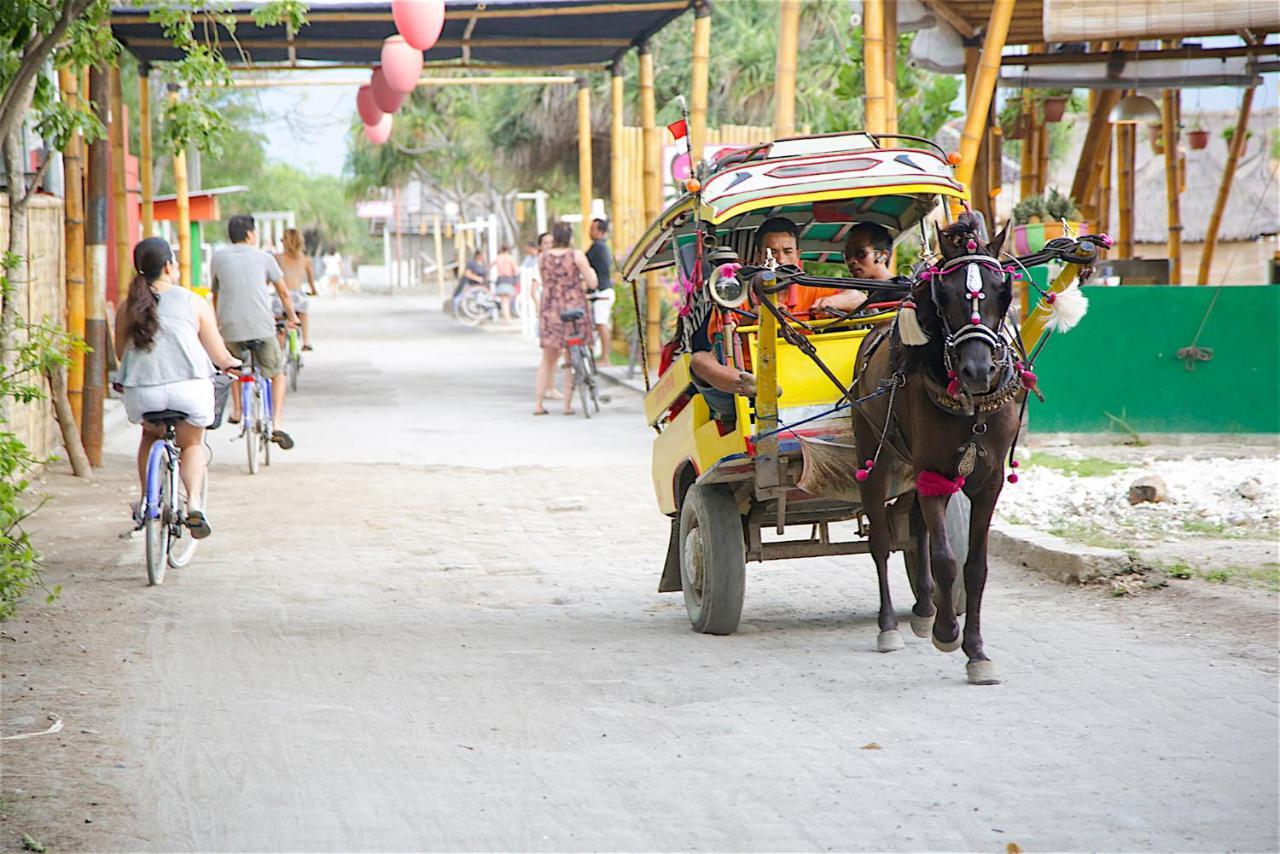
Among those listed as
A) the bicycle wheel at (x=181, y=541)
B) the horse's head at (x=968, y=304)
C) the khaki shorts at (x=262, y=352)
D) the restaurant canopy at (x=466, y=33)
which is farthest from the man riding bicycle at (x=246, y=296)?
the horse's head at (x=968, y=304)

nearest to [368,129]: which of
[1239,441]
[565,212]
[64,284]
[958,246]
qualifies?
[64,284]

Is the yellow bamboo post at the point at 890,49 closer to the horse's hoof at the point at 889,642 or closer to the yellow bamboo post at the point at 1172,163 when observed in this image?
the horse's hoof at the point at 889,642

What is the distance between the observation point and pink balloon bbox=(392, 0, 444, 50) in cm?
1505

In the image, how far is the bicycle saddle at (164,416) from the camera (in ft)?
30.7

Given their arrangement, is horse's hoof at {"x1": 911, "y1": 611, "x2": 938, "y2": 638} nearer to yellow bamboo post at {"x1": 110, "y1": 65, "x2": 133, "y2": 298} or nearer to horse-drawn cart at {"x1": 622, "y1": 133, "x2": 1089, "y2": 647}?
horse-drawn cart at {"x1": 622, "y1": 133, "x2": 1089, "y2": 647}

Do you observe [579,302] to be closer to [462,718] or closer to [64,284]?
[64,284]

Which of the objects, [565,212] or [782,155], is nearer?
[782,155]

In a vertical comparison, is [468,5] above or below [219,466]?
above

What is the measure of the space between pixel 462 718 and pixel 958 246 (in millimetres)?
2667

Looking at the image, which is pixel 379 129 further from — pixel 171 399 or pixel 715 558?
pixel 715 558

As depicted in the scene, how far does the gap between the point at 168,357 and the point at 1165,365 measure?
8.38 metres

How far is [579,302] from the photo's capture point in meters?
18.8

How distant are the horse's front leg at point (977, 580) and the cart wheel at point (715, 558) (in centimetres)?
124

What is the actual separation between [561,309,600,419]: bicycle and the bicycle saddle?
875 cm
